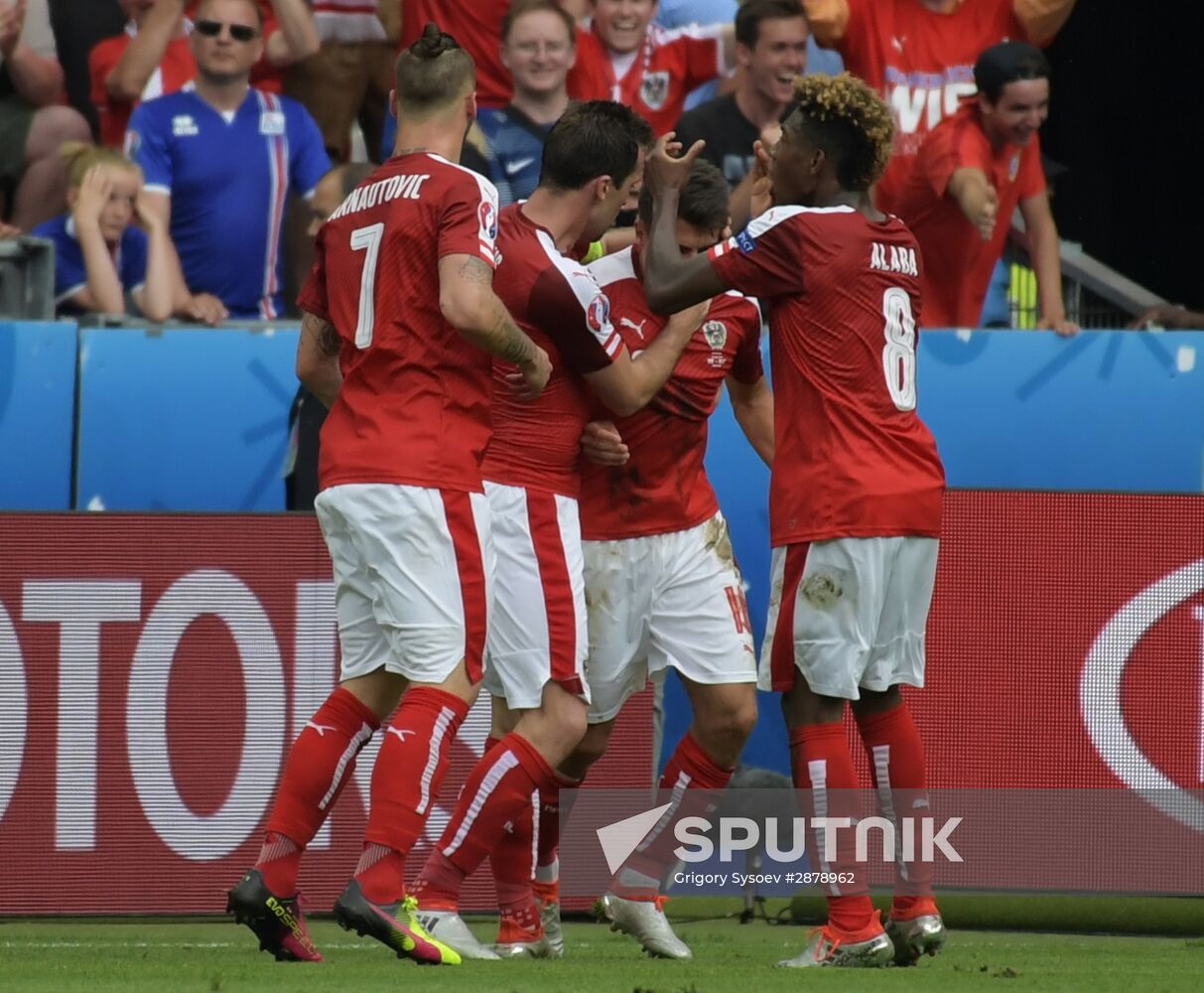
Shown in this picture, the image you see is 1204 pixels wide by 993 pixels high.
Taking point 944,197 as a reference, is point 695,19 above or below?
above

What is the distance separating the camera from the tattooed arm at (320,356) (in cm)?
574

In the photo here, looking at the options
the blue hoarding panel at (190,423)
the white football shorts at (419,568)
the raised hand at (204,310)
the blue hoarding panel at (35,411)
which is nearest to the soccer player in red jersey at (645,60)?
the raised hand at (204,310)

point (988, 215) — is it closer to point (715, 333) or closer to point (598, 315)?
point (715, 333)

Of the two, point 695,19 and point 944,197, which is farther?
point 695,19

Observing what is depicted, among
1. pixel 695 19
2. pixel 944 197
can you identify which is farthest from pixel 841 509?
pixel 695 19

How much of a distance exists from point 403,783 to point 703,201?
6.59 feet

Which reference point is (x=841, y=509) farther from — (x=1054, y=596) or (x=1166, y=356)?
(x=1166, y=356)

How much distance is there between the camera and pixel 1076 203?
38.5 ft

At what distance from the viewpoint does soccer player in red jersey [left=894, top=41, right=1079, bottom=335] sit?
8.89 m

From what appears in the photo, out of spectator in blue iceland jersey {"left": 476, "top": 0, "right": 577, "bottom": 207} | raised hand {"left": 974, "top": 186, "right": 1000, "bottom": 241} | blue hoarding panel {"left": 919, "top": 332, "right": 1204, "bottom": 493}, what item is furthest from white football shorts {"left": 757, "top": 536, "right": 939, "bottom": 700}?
spectator in blue iceland jersey {"left": 476, "top": 0, "right": 577, "bottom": 207}

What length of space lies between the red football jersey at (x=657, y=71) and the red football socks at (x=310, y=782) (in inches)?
186

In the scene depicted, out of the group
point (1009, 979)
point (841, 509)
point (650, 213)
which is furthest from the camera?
point (650, 213)

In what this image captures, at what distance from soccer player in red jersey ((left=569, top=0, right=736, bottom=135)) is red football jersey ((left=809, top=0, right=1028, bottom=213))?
27.3 inches

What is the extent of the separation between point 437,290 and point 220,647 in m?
2.26
